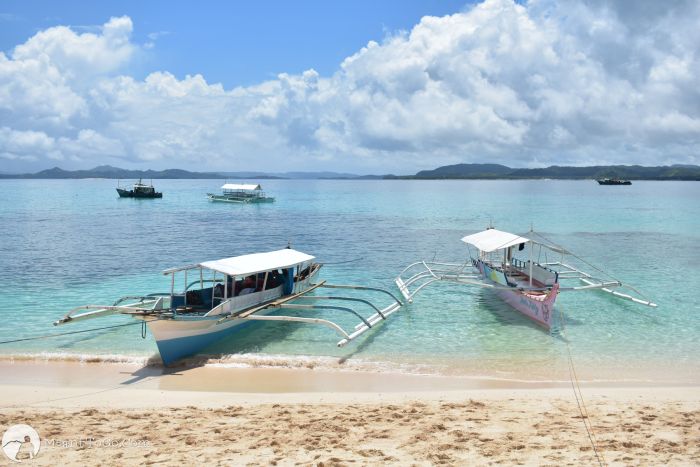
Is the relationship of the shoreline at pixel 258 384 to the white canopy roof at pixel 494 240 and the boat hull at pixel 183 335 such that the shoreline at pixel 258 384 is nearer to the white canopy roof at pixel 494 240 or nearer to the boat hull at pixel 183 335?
the boat hull at pixel 183 335

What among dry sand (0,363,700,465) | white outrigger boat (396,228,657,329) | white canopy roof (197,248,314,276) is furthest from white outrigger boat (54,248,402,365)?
white outrigger boat (396,228,657,329)

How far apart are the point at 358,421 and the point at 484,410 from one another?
8.44 ft

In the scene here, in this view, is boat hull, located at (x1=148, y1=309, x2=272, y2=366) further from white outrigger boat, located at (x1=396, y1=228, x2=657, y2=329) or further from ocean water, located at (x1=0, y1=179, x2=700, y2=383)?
white outrigger boat, located at (x1=396, y1=228, x2=657, y2=329)

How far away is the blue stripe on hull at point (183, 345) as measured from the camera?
45.3 ft

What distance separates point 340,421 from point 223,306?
650 cm

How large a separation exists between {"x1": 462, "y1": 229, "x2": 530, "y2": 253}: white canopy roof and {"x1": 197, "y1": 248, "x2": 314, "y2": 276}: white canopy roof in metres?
6.93

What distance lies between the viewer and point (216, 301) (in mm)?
15984

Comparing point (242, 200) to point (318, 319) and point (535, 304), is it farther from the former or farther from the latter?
point (318, 319)

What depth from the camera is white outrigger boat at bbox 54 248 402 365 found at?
45.9 ft

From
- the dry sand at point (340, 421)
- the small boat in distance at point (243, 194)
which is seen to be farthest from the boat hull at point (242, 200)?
the dry sand at point (340, 421)

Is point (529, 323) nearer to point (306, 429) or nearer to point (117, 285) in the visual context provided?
point (306, 429)

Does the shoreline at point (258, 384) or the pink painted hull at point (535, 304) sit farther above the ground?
the pink painted hull at point (535, 304)

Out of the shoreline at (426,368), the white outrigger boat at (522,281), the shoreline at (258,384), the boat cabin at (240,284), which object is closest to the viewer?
the shoreline at (258,384)

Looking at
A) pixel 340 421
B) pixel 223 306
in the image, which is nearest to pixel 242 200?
pixel 223 306
